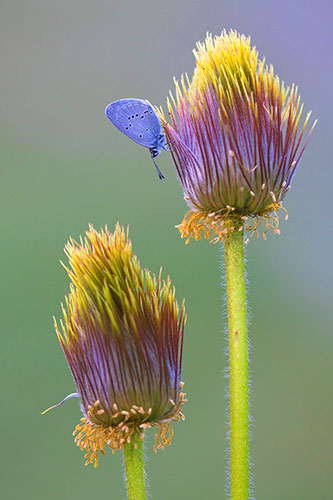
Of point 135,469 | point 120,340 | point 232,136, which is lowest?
point 135,469

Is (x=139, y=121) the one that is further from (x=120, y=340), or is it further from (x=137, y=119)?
(x=120, y=340)

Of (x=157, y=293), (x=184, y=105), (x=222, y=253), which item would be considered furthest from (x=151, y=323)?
(x=184, y=105)

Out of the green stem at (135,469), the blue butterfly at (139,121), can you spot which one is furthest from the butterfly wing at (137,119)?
the green stem at (135,469)

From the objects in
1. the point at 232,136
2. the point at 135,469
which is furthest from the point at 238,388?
the point at 232,136

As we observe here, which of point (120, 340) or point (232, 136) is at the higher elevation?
point (232, 136)

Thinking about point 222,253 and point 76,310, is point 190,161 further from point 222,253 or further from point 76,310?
point 76,310

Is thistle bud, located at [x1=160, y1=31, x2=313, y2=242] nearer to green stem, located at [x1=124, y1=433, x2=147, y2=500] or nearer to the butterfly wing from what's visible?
the butterfly wing

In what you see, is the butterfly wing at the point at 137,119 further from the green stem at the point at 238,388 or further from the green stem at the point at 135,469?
the green stem at the point at 135,469
